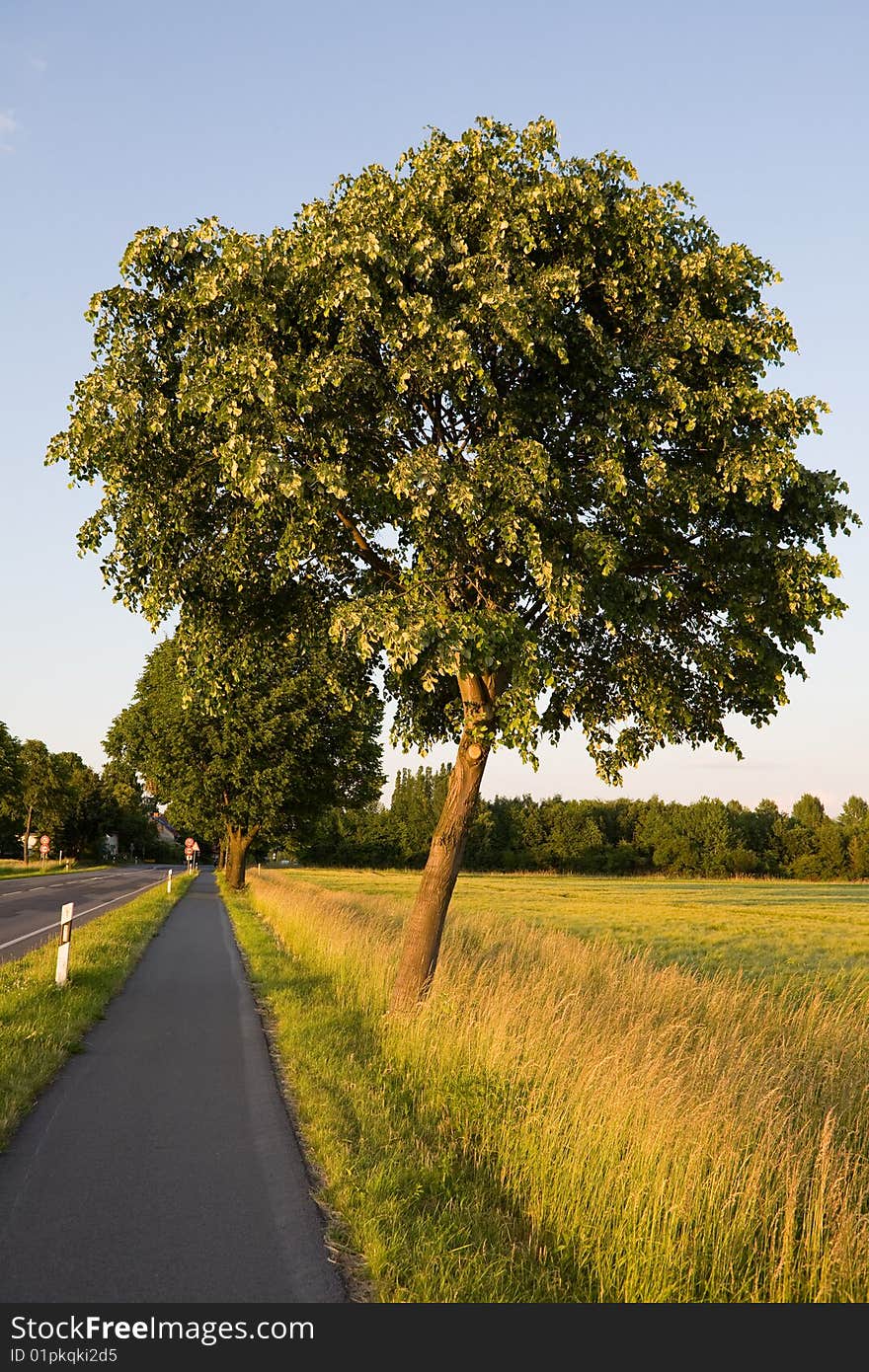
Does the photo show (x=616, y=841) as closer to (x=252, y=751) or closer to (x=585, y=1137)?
(x=252, y=751)

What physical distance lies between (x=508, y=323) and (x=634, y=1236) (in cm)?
692

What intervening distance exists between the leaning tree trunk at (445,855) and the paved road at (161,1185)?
211 centimetres

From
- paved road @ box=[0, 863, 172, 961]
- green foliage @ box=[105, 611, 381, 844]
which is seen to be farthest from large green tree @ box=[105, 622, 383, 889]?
paved road @ box=[0, 863, 172, 961]

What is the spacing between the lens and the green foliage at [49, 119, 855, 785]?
829 cm

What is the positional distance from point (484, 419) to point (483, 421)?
3.1 inches

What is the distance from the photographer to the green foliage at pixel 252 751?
33.1 m

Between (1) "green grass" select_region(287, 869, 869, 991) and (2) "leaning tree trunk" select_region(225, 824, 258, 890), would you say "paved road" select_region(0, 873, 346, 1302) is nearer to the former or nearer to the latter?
(1) "green grass" select_region(287, 869, 869, 991)

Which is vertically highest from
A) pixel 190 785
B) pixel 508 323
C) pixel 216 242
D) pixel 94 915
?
pixel 216 242

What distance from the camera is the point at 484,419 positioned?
954 cm

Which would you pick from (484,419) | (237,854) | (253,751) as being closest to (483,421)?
(484,419)

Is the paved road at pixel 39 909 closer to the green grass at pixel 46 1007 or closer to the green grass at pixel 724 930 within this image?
the green grass at pixel 46 1007
